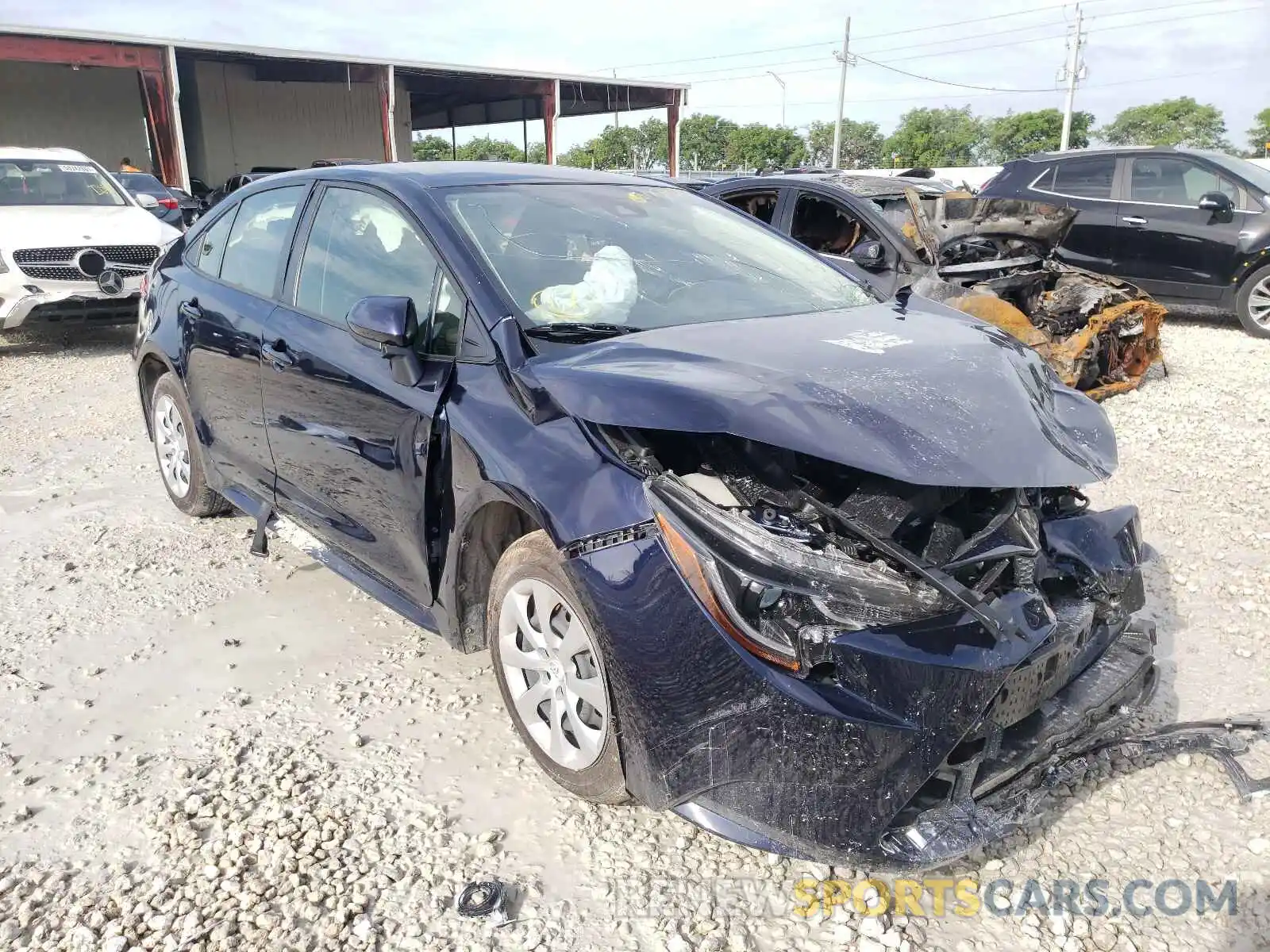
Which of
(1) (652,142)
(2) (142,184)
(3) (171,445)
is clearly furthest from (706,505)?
(1) (652,142)

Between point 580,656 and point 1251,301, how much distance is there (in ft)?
30.2

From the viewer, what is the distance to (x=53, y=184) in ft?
31.0

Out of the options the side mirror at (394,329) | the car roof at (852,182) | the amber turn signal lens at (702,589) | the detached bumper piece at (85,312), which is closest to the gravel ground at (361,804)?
the amber turn signal lens at (702,589)

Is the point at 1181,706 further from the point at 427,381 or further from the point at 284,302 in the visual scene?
the point at 284,302

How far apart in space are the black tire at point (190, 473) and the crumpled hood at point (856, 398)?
8.25 ft

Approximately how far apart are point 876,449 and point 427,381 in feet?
4.53

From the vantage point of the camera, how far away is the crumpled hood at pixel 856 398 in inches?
83.0

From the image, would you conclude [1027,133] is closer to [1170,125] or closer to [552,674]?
[1170,125]

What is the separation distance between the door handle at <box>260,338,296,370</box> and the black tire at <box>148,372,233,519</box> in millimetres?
985

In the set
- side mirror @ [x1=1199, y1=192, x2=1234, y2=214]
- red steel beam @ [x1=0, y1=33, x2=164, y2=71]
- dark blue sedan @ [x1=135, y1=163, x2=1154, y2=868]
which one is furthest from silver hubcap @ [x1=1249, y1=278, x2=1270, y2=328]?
red steel beam @ [x1=0, y1=33, x2=164, y2=71]

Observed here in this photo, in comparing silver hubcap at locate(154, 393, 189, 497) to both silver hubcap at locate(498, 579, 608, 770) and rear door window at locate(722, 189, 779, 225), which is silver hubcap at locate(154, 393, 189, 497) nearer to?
silver hubcap at locate(498, 579, 608, 770)

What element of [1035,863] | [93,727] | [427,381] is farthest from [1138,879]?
[93,727]

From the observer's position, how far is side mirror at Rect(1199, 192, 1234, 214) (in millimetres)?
8836

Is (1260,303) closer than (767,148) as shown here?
Yes
